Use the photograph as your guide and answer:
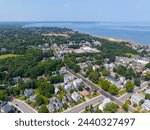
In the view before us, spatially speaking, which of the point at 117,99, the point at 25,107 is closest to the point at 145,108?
the point at 117,99

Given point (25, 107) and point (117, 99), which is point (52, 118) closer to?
point (25, 107)

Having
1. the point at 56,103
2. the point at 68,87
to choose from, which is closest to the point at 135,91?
the point at 68,87

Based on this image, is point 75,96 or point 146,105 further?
point 75,96

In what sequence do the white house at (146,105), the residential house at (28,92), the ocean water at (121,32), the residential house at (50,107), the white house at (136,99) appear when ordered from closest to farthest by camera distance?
the residential house at (50,107) < the white house at (146,105) < the white house at (136,99) < the residential house at (28,92) < the ocean water at (121,32)

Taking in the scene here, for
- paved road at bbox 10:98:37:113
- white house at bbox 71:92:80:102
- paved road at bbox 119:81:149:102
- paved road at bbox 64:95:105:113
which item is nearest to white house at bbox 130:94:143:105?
paved road at bbox 119:81:149:102

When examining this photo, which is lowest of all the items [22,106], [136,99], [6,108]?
[22,106]

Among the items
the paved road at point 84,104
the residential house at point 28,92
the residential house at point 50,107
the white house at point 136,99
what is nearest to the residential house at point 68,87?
the paved road at point 84,104

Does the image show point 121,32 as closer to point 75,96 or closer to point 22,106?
point 75,96

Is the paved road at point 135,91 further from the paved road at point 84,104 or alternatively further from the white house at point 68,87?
the white house at point 68,87
